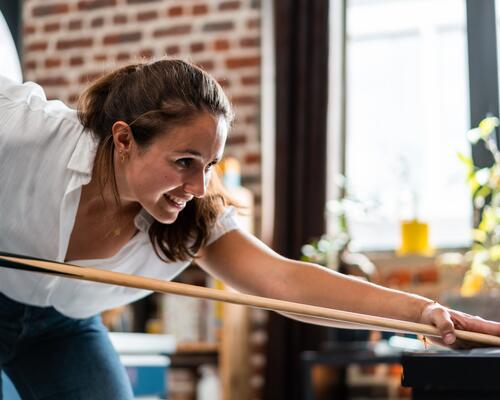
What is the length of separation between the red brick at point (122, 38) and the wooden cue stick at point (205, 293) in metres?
3.37

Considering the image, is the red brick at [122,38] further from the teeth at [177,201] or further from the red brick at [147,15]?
the teeth at [177,201]

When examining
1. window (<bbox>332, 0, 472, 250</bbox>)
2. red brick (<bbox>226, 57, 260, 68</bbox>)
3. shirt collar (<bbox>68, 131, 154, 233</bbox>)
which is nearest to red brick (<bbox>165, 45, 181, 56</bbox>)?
red brick (<bbox>226, 57, 260, 68</bbox>)

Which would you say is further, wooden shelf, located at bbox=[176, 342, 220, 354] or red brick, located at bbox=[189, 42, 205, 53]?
red brick, located at bbox=[189, 42, 205, 53]

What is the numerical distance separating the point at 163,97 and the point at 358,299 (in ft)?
1.72

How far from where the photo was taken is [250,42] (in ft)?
14.3

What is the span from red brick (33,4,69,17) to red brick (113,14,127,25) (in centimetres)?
31

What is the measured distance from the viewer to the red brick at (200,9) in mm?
4480

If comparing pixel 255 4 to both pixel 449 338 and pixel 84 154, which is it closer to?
pixel 84 154

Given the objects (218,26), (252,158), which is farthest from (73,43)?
(252,158)

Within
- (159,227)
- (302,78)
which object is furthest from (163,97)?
(302,78)

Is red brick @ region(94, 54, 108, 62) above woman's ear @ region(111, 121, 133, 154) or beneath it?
above

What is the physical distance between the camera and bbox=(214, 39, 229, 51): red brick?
441cm

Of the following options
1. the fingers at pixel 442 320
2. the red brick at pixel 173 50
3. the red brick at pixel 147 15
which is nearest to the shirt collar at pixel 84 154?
the fingers at pixel 442 320

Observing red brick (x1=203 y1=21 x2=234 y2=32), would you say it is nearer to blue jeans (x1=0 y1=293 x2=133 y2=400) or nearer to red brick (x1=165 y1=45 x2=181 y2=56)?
red brick (x1=165 y1=45 x2=181 y2=56)
